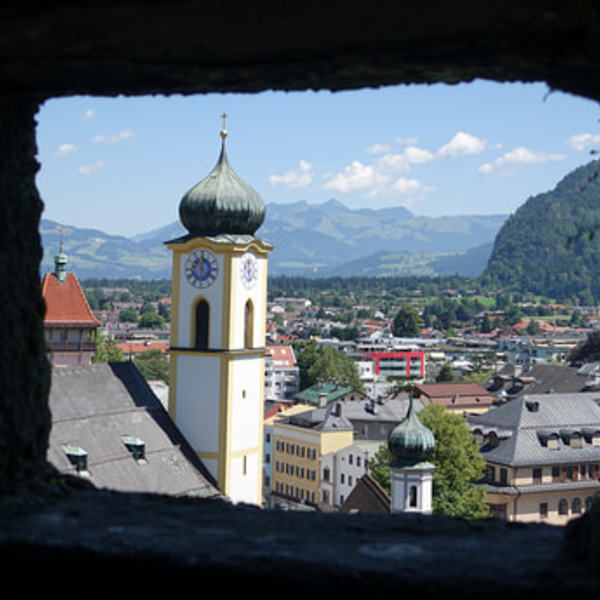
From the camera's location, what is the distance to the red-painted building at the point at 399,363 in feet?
449

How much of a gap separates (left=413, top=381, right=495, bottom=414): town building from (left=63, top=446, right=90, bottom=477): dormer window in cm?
6118

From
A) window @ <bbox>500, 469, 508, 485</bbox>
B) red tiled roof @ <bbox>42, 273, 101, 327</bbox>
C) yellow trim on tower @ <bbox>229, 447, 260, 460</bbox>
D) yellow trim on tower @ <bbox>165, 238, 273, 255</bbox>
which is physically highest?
yellow trim on tower @ <bbox>165, 238, 273, 255</bbox>

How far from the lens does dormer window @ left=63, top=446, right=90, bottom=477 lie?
2285cm

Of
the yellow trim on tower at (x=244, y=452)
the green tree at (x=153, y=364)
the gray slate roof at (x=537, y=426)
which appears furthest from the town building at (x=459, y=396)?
the yellow trim on tower at (x=244, y=452)

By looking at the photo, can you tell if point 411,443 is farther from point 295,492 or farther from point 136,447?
point 295,492

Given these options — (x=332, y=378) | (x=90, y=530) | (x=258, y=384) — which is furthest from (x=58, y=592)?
(x=332, y=378)

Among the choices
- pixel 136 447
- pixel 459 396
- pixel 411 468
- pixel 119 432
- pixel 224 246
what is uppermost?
pixel 224 246

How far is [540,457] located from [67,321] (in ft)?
68.3

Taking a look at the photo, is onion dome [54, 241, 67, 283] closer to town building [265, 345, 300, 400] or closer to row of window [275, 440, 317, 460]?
row of window [275, 440, 317, 460]

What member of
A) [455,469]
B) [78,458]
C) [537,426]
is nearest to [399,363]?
[537,426]

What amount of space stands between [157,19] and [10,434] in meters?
1.69

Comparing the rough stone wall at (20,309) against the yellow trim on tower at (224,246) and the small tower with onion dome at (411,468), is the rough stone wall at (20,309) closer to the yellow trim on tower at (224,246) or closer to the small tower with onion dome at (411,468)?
the yellow trim on tower at (224,246)

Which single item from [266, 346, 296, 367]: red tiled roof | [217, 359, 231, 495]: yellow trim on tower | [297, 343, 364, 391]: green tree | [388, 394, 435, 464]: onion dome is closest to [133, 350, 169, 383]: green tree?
[297, 343, 364, 391]: green tree

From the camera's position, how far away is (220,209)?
29.0 meters
